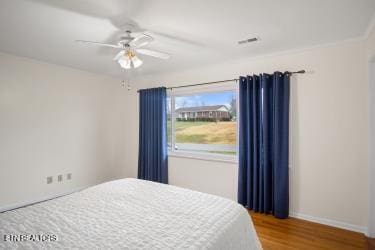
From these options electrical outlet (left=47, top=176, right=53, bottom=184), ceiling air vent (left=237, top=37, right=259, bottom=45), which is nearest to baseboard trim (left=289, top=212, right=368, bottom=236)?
ceiling air vent (left=237, top=37, right=259, bottom=45)

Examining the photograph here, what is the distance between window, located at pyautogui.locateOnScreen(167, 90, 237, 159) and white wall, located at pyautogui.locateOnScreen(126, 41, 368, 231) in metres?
0.83

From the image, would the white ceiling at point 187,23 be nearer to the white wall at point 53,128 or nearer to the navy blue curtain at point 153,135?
the white wall at point 53,128

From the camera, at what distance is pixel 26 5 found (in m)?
1.79

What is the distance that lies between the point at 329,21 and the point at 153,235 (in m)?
2.47

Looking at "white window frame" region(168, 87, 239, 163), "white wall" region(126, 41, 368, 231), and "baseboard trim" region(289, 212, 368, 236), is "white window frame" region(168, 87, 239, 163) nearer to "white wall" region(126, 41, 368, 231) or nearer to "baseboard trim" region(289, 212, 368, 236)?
"white wall" region(126, 41, 368, 231)

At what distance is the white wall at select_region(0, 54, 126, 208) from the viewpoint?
3.06 meters

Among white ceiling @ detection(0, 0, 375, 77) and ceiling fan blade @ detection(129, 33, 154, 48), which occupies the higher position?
white ceiling @ detection(0, 0, 375, 77)

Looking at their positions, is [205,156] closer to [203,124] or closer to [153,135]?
[203,124]

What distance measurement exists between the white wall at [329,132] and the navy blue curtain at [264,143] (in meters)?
Answer: 0.16

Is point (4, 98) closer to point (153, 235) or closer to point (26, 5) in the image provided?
point (26, 5)

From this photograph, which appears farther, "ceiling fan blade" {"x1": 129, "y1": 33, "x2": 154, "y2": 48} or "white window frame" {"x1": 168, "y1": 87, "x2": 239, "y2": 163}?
"white window frame" {"x1": 168, "y1": 87, "x2": 239, "y2": 163}

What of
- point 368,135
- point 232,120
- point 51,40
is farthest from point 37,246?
point 368,135

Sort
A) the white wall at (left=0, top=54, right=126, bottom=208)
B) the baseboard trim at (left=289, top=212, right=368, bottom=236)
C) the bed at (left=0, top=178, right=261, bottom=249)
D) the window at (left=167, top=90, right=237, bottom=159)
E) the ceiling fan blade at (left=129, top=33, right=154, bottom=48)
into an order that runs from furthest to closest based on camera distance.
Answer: the window at (left=167, top=90, right=237, bottom=159), the white wall at (left=0, top=54, right=126, bottom=208), the baseboard trim at (left=289, top=212, right=368, bottom=236), the ceiling fan blade at (left=129, top=33, right=154, bottom=48), the bed at (left=0, top=178, right=261, bottom=249)

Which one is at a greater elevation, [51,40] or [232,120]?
[51,40]
